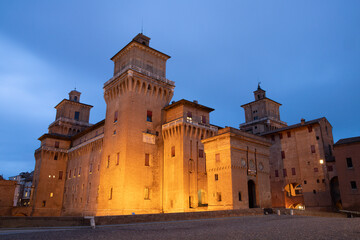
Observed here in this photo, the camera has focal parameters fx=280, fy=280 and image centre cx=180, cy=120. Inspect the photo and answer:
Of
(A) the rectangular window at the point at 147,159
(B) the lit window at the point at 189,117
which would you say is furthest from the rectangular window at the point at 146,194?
(B) the lit window at the point at 189,117

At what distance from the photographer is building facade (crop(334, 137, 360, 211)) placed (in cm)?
4022

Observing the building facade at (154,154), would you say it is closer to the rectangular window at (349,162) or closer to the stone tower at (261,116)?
the rectangular window at (349,162)

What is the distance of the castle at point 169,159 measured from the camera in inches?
1347

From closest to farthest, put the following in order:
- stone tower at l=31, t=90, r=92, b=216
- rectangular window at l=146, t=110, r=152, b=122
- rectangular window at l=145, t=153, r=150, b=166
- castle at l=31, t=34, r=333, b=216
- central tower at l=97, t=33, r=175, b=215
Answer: castle at l=31, t=34, r=333, b=216 → central tower at l=97, t=33, r=175, b=215 → rectangular window at l=145, t=153, r=150, b=166 → rectangular window at l=146, t=110, r=152, b=122 → stone tower at l=31, t=90, r=92, b=216

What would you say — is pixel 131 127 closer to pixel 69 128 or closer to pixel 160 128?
pixel 160 128

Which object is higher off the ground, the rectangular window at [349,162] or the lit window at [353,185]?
the rectangular window at [349,162]

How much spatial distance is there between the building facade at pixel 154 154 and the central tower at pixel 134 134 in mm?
139

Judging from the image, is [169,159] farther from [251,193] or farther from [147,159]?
[251,193]

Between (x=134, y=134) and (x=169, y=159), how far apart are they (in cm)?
689

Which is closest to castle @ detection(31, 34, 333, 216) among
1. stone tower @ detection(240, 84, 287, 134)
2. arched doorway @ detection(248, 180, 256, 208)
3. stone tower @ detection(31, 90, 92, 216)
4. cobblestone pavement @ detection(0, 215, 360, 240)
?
arched doorway @ detection(248, 180, 256, 208)

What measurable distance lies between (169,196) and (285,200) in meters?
23.5

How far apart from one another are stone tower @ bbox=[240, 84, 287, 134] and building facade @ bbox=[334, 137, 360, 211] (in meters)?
26.8

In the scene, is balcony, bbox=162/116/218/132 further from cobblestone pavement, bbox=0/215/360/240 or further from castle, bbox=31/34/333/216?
cobblestone pavement, bbox=0/215/360/240

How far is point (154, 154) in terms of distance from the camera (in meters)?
45.3
